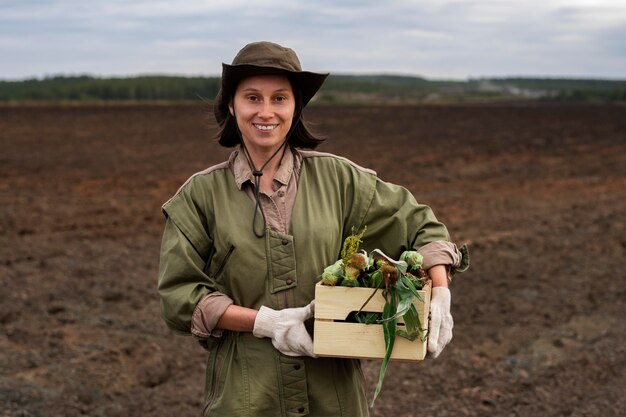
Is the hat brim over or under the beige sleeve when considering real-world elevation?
over

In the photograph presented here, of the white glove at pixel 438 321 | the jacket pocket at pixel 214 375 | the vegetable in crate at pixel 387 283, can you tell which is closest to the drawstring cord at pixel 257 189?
the vegetable in crate at pixel 387 283

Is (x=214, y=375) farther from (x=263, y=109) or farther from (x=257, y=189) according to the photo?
(x=263, y=109)

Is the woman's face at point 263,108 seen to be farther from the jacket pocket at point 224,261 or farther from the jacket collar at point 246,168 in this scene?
the jacket pocket at point 224,261

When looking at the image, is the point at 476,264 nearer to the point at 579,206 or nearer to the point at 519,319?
the point at 519,319

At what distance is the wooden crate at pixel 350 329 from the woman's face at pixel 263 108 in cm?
43

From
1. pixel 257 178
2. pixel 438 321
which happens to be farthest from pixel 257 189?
pixel 438 321

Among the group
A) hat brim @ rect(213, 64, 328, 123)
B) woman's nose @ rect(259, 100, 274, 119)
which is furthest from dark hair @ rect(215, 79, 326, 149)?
woman's nose @ rect(259, 100, 274, 119)

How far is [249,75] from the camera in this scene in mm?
2125

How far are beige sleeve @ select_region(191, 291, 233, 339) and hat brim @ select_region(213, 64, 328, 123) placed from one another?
0.52m

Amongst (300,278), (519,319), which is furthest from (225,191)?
(519,319)

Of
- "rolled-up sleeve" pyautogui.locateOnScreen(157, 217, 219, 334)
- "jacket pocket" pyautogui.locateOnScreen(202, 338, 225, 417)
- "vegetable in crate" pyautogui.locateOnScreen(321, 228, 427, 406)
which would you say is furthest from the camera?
"jacket pocket" pyautogui.locateOnScreen(202, 338, 225, 417)

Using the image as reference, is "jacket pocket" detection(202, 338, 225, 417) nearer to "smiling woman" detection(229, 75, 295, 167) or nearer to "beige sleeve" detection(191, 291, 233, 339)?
"beige sleeve" detection(191, 291, 233, 339)

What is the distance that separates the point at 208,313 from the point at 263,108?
536 millimetres

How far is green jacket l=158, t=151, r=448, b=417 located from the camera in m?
2.10
